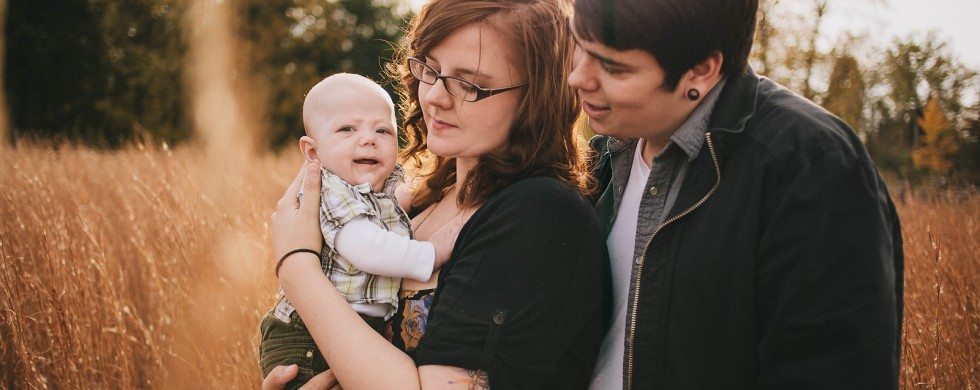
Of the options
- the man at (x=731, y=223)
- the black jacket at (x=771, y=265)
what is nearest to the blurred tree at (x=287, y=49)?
the man at (x=731, y=223)

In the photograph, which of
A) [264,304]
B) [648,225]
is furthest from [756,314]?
[264,304]

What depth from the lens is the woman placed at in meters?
1.51

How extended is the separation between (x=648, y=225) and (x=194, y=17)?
17.4m

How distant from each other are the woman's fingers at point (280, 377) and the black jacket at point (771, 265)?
0.90 metres

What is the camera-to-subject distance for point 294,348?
1884 mm

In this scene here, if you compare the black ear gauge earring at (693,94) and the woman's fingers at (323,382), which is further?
the woman's fingers at (323,382)

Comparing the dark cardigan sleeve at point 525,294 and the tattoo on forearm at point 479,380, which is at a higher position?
the dark cardigan sleeve at point 525,294

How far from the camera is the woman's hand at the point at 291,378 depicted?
175cm

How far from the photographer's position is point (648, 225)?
64.2 inches

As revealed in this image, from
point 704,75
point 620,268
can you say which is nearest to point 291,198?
point 620,268

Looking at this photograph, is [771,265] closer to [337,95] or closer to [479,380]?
[479,380]

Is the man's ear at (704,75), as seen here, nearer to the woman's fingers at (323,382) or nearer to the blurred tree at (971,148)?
the woman's fingers at (323,382)

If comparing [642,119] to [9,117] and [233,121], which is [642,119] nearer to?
[233,121]

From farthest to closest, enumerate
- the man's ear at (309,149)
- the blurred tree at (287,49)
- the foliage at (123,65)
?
the blurred tree at (287,49) < the foliage at (123,65) < the man's ear at (309,149)
